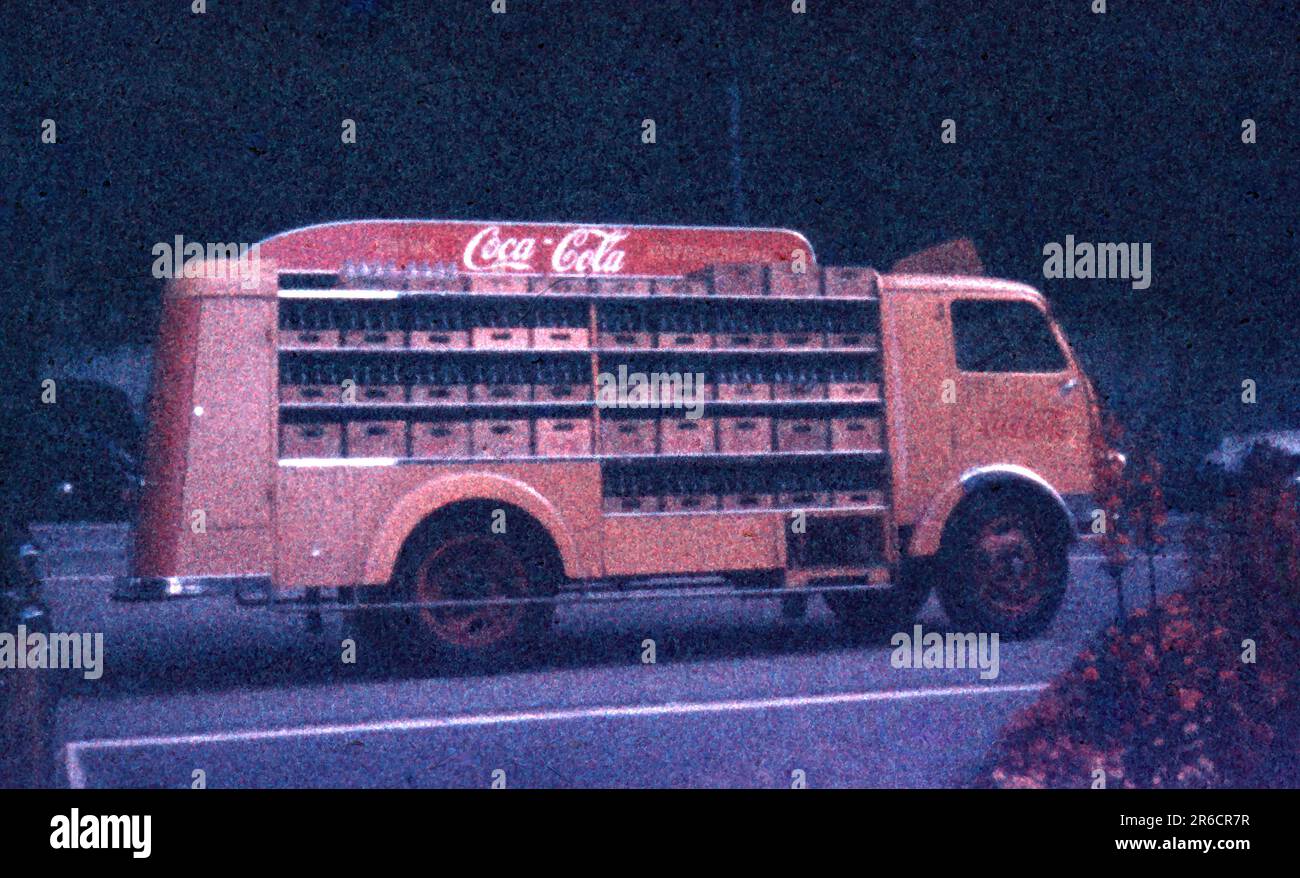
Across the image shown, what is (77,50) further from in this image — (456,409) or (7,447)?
(7,447)

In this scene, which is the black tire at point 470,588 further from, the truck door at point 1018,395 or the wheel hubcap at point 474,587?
the truck door at point 1018,395

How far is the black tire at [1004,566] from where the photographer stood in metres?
11.1

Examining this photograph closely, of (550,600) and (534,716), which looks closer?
(534,716)

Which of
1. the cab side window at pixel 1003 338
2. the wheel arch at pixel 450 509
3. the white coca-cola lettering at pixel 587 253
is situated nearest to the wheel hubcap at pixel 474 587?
the wheel arch at pixel 450 509

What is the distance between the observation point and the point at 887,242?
2638 centimetres

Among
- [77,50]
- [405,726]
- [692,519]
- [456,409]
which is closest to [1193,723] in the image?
[405,726]

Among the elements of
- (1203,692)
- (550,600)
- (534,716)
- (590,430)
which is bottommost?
(534,716)

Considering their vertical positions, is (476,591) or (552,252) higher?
(552,252)

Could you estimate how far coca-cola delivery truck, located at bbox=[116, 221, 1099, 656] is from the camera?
9.64 m

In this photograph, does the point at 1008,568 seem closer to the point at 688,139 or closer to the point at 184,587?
the point at 184,587

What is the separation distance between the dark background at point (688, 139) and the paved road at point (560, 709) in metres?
10.9

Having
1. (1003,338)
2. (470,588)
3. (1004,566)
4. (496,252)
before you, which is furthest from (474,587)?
(1003,338)

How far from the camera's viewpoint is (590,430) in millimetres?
10398

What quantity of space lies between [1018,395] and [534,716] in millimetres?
5033
